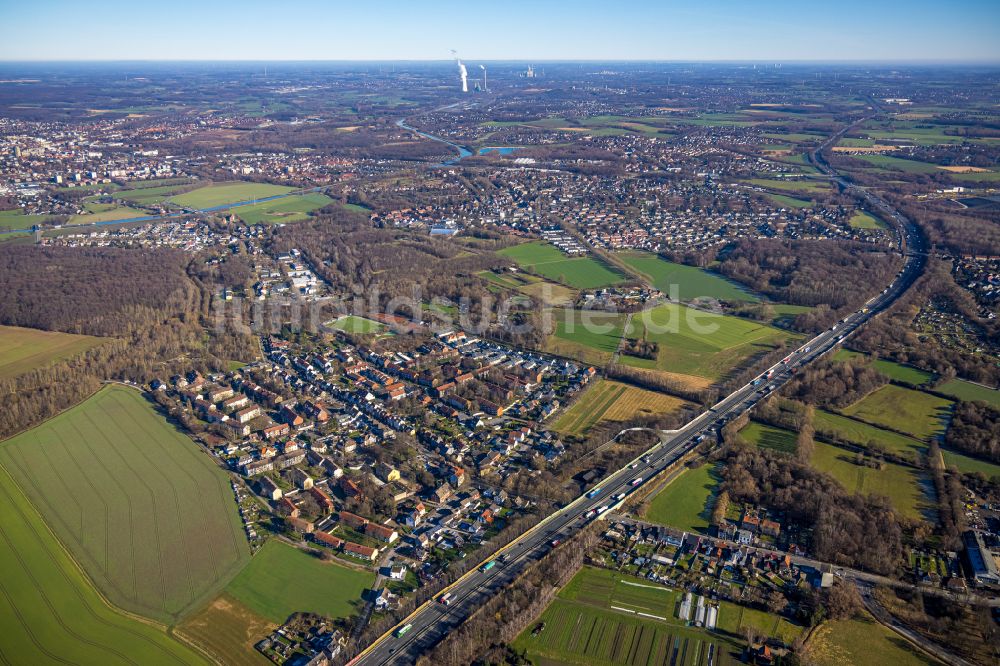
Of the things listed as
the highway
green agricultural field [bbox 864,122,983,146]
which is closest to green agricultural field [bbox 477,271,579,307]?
the highway

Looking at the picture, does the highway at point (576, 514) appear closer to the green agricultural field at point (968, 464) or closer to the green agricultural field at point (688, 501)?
the green agricultural field at point (688, 501)

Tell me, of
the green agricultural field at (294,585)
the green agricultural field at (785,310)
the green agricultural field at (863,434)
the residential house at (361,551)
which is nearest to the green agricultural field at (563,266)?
the green agricultural field at (785,310)

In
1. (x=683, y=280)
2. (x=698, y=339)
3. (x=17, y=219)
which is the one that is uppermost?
(x=17, y=219)

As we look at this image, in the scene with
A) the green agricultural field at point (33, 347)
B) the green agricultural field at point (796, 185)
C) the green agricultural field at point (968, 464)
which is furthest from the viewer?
the green agricultural field at point (796, 185)

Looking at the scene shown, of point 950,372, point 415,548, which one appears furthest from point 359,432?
point 950,372

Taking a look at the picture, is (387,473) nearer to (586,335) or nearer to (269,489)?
(269,489)

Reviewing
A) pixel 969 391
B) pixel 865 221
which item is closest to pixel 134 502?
pixel 969 391

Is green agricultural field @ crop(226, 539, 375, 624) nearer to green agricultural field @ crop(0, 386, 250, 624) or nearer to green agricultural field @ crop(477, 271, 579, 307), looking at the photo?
green agricultural field @ crop(0, 386, 250, 624)

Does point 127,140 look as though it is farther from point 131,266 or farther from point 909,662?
point 909,662
